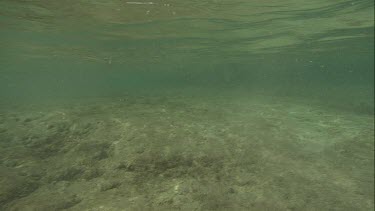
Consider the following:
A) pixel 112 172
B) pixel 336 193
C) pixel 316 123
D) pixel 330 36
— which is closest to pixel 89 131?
pixel 112 172

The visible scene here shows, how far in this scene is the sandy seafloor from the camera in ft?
25.2

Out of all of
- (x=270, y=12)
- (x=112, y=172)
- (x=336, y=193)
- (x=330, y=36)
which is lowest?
(x=336, y=193)

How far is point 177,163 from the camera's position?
918 centimetres

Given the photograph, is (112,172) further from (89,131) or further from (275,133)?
(275,133)

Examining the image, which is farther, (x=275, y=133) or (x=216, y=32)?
(x=216, y=32)

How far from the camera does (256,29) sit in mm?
23141

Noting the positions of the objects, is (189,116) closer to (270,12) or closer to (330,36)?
(270,12)

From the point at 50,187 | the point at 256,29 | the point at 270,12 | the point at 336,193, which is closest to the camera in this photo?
the point at 50,187

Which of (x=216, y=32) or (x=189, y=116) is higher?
(x=216, y=32)

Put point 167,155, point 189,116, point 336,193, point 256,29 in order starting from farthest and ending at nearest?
1. point 256,29
2. point 189,116
3. point 167,155
4. point 336,193

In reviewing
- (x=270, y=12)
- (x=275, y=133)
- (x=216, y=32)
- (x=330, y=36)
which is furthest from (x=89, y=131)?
(x=330, y=36)

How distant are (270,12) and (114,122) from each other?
1254 centimetres

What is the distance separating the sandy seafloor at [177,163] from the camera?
7.68 metres

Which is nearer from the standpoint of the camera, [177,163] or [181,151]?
[177,163]
